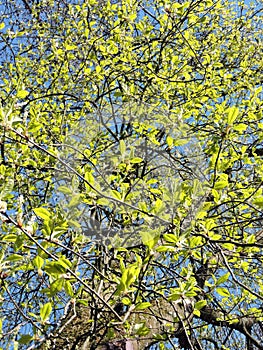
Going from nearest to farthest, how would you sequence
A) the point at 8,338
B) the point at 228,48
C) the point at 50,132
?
the point at 8,338
the point at 50,132
the point at 228,48

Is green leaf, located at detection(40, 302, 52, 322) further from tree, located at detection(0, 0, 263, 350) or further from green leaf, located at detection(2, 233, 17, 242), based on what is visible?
green leaf, located at detection(2, 233, 17, 242)

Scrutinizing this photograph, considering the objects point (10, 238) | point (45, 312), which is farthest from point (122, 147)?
point (45, 312)

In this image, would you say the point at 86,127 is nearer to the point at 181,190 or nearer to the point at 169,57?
the point at 181,190

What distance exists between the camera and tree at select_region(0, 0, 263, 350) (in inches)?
51.6

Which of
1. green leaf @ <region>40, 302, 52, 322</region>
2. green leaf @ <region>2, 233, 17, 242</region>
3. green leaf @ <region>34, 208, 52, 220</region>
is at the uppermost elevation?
green leaf @ <region>34, 208, 52, 220</region>

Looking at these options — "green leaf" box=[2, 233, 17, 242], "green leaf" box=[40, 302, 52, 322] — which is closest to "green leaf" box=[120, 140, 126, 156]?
"green leaf" box=[2, 233, 17, 242]

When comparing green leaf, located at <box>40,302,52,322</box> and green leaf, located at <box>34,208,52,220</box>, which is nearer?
green leaf, located at <box>34,208,52,220</box>

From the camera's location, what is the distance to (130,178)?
1.78 metres

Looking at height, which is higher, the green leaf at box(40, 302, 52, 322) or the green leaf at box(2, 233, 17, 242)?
the green leaf at box(2, 233, 17, 242)

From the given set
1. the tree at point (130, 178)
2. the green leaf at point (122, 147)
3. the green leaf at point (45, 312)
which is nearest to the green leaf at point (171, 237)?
the tree at point (130, 178)

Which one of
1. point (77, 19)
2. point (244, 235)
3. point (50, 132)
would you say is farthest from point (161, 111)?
point (77, 19)

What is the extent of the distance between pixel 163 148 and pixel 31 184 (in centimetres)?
143

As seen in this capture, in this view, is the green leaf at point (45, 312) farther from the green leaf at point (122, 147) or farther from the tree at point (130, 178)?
the green leaf at point (122, 147)

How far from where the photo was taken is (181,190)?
1.23 m
